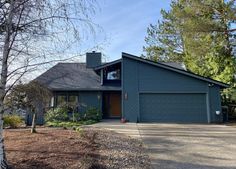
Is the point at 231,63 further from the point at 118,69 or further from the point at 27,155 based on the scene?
the point at 27,155

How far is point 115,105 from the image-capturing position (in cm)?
1791

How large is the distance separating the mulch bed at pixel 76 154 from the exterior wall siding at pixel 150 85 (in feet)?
24.9

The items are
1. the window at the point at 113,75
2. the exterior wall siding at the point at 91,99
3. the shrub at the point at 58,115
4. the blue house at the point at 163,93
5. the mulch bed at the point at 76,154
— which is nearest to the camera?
the mulch bed at the point at 76,154

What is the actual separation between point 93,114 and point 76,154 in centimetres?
998

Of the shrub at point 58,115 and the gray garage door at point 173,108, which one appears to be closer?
the shrub at point 58,115

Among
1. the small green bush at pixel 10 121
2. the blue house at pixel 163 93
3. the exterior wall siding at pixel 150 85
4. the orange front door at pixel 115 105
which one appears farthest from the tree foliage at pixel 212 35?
the small green bush at pixel 10 121

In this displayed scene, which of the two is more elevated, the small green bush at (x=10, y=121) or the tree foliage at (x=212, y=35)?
the tree foliage at (x=212, y=35)

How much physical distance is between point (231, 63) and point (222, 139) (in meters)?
11.3

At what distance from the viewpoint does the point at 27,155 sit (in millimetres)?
5895

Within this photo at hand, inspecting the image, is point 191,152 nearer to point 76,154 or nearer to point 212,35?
point 76,154

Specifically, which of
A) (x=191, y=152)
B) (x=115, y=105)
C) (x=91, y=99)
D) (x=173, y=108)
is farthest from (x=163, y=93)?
(x=191, y=152)

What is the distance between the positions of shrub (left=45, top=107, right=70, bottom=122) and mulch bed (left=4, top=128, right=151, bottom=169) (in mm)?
7053

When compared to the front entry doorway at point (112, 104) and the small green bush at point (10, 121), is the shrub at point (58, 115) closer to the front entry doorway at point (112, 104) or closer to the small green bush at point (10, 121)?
the small green bush at point (10, 121)

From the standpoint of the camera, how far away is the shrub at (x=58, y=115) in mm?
14919
